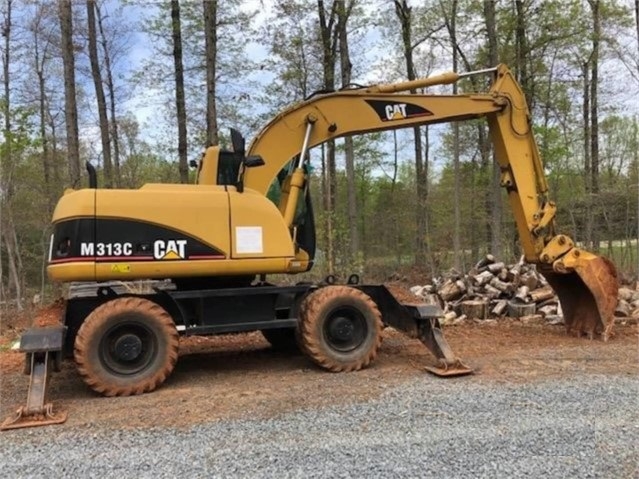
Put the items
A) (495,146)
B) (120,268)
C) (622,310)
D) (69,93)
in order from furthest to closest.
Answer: (69,93) → (622,310) → (495,146) → (120,268)

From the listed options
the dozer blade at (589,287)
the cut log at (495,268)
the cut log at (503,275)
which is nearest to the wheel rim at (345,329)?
the dozer blade at (589,287)

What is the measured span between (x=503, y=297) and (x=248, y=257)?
19.1 ft

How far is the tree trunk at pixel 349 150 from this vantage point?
17.8 m

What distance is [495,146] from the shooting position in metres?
7.92

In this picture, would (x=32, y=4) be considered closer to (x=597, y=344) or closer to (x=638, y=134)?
(x=597, y=344)

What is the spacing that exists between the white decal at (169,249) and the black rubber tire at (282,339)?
1874mm

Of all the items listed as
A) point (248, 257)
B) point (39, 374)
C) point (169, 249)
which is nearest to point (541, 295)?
point (248, 257)

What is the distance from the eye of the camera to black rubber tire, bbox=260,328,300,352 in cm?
727

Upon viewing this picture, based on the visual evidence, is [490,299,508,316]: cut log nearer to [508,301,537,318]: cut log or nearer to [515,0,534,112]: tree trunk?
[508,301,537,318]: cut log

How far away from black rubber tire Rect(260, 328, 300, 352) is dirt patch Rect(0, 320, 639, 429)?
0.12 metres

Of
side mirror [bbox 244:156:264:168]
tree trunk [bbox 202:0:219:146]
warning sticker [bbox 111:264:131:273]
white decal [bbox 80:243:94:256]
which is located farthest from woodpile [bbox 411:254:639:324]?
tree trunk [bbox 202:0:219:146]

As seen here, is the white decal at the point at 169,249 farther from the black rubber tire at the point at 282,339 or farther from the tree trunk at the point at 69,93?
the tree trunk at the point at 69,93

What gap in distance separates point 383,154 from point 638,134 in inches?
430

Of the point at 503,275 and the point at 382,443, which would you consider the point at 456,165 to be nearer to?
the point at 503,275
